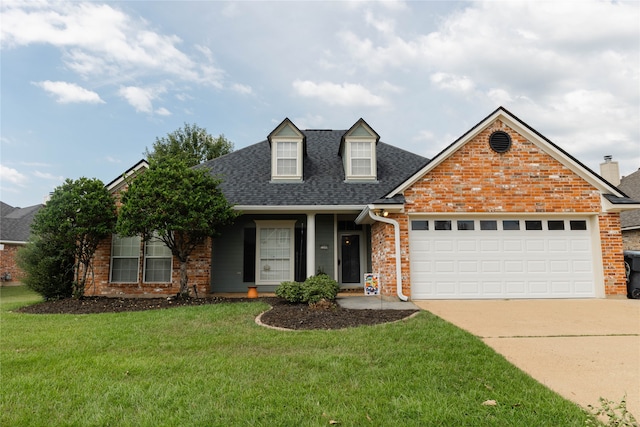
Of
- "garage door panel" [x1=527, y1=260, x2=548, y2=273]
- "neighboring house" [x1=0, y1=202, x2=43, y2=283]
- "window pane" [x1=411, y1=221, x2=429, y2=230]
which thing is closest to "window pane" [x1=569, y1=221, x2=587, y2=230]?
"garage door panel" [x1=527, y1=260, x2=548, y2=273]

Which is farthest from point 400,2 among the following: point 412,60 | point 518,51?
point 518,51

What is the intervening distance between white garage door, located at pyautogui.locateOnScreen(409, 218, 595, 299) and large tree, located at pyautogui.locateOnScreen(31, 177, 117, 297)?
918 cm

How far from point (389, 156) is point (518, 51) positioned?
5.64m

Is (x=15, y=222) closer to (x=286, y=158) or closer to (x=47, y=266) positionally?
(x=47, y=266)

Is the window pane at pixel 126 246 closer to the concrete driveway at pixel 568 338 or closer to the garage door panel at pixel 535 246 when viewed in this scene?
the concrete driveway at pixel 568 338

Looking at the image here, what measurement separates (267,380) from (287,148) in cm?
1034

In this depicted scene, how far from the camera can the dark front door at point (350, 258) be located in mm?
12773

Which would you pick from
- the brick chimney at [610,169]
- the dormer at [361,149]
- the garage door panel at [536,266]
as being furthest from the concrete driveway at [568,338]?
the brick chimney at [610,169]

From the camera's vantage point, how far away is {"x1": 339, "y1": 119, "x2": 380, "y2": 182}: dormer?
13.2 meters

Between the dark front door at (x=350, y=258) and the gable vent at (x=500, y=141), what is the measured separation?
5287 mm

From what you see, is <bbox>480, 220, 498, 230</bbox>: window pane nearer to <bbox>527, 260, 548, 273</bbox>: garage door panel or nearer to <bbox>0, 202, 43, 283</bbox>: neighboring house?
<bbox>527, 260, 548, 273</bbox>: garage door panel

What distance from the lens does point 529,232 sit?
10531 millimetres

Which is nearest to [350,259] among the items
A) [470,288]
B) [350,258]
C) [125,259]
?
[350,258]

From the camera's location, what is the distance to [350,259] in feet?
42.3
